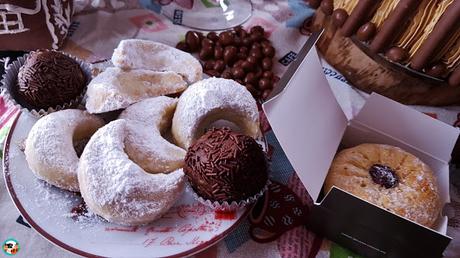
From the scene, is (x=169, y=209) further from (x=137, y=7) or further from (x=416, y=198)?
(x=137, y=7)

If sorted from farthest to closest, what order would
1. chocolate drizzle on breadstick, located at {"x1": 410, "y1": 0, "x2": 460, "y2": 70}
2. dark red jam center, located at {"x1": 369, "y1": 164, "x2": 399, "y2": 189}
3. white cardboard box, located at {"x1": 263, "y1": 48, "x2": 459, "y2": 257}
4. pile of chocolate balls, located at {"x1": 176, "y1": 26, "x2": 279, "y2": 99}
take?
pile of chocolate balls, located at {"x1": 176, "y1": 26, "x2": 279, "y2": 99}, chocolate drizzle on breadstick, located at {"x1": 410, "y1": 0, "x2": 460, "y2": 70}, dark red jam center, located at {"x1": 369, "y1": 164, "x2": 399, "y2": 189}, white cardboard box, located at {"x1": 263, "y1": 48, "x2": 459, "y2": 257}

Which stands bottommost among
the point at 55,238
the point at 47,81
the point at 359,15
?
the point at 55,238

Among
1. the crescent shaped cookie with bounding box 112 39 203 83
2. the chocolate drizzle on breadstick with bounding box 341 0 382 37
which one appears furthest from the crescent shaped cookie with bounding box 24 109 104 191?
the chocolate drizzle on breadstick with bounding box 341 0 382 37

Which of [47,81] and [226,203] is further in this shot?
[47,81]

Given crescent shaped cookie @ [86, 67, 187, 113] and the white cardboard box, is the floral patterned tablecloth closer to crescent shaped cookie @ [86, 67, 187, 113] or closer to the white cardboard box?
the white cardboard box

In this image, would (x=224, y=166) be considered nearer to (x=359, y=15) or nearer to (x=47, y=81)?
A: (x=47, y=81)

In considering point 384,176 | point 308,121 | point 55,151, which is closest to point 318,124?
point 308,121
